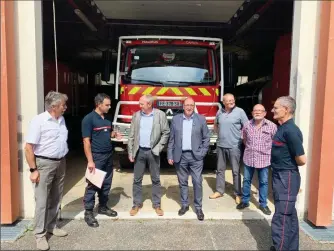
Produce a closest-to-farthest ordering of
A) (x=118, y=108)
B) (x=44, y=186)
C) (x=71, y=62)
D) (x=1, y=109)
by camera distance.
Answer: (x=44, y=186) < (x=1, y=109) < (x=118, y=108) < (x=71, y=62)

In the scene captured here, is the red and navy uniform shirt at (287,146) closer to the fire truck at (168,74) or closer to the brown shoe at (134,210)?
the brown shoe at (134,210)

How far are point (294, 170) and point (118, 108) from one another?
12.7 ft

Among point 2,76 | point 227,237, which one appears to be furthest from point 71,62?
point 227,237

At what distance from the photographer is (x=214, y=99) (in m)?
6.60

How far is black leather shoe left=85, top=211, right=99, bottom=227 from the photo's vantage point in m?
4.22

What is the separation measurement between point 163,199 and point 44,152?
2327 mm

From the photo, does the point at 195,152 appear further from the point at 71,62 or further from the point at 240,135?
the point at 71,62

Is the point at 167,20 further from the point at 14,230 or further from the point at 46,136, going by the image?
the point at 14,230

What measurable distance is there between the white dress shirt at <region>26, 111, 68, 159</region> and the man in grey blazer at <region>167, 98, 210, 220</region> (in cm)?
156

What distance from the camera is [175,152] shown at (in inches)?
179

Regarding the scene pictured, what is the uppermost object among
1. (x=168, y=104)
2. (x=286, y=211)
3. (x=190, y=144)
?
(x=168, y=104)

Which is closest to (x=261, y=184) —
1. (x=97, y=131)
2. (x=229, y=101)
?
(x=229, y=101)

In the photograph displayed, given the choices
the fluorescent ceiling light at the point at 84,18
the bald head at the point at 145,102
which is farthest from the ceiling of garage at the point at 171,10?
the bald head at the point at 145,102

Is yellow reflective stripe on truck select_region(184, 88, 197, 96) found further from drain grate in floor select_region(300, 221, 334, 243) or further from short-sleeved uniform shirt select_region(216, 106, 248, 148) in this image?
drain grate in floor select_region(300, 221, 334, 243)
